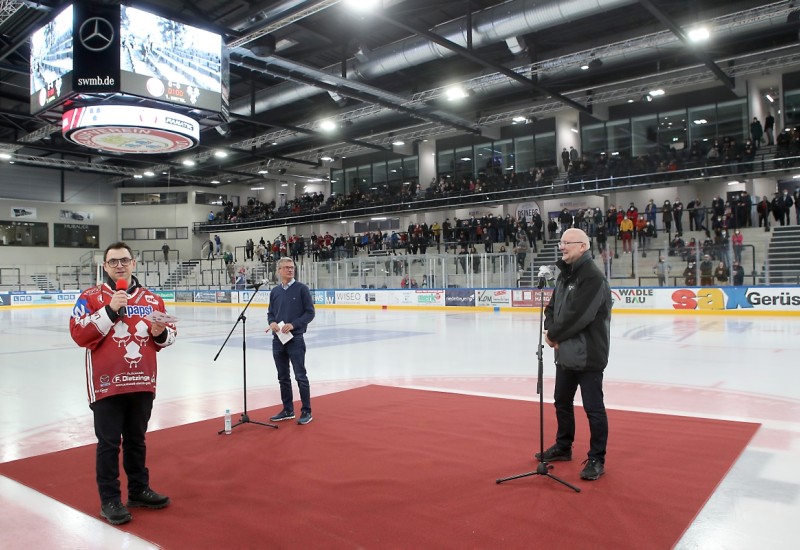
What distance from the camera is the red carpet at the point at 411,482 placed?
3369 millimetres

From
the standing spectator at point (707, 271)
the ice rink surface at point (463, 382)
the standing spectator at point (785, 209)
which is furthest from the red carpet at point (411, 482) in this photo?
the standing spectator at point (785, 209)

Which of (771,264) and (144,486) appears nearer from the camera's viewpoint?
(144,486)

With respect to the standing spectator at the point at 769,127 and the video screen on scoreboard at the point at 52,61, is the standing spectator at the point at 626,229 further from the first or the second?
the video screen on scoreboard at the point at 52,61

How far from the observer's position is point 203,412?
264 inches

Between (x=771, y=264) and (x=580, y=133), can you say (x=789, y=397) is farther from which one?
(x=580, y=133)

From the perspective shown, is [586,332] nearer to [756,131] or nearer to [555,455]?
[555,455]

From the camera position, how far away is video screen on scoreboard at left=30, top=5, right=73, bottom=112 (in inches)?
521

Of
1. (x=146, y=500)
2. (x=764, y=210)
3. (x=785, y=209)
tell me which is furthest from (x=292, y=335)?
(x=785, y=209)

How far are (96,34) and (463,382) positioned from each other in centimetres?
1093

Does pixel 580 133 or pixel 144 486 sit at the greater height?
pixel 580 133

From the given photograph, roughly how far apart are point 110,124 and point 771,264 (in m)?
18.1

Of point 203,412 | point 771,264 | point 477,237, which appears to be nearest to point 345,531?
point 203,412

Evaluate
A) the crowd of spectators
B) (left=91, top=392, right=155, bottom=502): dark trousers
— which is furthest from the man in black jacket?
the crowd of spectators

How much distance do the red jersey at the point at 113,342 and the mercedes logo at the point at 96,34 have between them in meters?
11.6
